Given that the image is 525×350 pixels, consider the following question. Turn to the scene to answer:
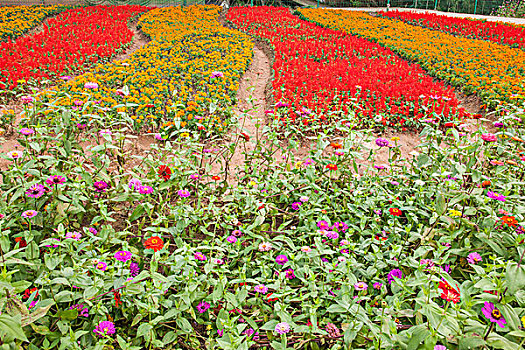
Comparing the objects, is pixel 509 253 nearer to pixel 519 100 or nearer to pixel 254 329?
pixel 254 329

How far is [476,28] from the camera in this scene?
1183 centimetres

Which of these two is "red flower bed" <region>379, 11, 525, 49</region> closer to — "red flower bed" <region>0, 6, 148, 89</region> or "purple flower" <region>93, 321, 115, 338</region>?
"red flower bed" <region>0, 6, 148, 89</region>

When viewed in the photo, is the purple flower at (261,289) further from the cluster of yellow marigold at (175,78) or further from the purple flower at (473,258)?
the cluster of yellow marigold at (175,78)

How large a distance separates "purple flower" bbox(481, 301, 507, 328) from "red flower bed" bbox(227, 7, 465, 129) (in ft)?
6.03

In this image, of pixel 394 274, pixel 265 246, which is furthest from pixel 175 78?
pixel 394 274

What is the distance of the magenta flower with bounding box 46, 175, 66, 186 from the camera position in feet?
7.32

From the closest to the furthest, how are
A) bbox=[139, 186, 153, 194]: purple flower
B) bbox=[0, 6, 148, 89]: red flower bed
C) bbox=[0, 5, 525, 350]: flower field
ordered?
bbox=[0, 5, 525, 350]: flower field
bbox=[139, 186, 153, 194]: purple flower
bbox=[0, 6, 148, 89]: red flower bed

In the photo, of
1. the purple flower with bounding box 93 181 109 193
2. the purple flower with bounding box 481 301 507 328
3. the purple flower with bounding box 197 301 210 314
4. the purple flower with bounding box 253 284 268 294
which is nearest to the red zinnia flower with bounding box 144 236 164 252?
the purple flower with bounding box 197 301 210 314

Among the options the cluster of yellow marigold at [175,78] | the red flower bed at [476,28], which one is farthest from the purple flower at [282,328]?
the red flower bed at [476,28]

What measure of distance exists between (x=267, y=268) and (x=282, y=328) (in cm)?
48

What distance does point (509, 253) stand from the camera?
2.04 m

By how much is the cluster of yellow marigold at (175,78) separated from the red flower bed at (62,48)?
763 mm

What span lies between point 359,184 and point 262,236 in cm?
104

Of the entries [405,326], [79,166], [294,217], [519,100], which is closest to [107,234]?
[79,166]
